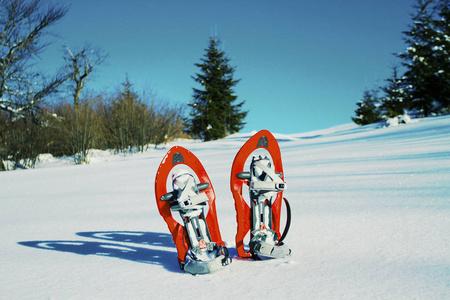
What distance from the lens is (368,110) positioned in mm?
24875

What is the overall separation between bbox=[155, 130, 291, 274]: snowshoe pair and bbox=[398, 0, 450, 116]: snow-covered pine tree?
1814cm

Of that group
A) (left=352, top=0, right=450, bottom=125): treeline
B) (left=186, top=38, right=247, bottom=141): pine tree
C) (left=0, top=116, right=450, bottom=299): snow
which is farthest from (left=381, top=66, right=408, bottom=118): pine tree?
(left=0, top=116, right=450, bottom=299): snow

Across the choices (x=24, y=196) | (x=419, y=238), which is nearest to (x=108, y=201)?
(x=24, y=196)

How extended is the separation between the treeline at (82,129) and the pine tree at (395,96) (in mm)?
13662

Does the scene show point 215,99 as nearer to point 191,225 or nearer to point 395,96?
point 395,96

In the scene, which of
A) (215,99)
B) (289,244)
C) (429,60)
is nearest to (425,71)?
(429,60)

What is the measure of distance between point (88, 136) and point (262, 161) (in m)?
11.0

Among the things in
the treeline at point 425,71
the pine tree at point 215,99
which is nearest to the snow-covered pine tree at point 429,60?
the treeline at point 425,71

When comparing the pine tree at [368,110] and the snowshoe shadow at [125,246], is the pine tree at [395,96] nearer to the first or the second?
the pine tree at [368,110]

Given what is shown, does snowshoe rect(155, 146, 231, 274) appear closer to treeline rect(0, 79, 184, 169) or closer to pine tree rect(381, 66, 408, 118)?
treeline rect(0, 79, 184, 169)

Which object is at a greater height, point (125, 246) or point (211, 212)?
point (211, 212)

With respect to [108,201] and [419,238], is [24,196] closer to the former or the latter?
[108,201]

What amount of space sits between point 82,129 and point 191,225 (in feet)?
36.4

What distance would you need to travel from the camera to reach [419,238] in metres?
1.66
